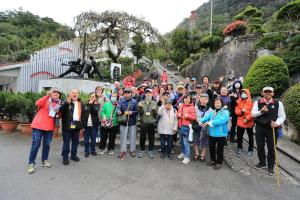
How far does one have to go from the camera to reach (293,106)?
766 centimetres

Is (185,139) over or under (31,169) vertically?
over

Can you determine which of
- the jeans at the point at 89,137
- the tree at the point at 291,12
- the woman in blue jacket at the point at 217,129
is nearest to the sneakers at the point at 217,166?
the woman in blue jacket at the point at 217,129

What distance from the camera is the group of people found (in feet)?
19.7

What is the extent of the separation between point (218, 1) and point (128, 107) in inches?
2686

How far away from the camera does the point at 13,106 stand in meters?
10.3

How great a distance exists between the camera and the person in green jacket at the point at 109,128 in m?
7.09

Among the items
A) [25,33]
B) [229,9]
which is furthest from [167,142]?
[229,9]

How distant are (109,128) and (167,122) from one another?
1.51 m

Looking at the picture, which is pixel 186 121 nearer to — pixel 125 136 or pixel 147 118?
Result: pixel 147 118

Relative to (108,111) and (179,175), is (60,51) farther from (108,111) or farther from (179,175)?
(179,175)

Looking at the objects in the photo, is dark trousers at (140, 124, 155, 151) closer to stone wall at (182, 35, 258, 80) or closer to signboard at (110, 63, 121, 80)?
signboard at (110, 63, 121, 80)

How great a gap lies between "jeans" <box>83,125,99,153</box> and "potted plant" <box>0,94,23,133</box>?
4331 millimetres

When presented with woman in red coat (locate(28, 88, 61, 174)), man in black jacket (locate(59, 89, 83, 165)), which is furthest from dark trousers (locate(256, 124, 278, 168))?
woman in red coat (locate(28, 88, 61, 174))

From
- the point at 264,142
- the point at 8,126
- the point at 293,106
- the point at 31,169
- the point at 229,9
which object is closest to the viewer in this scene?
the point at 31,169
